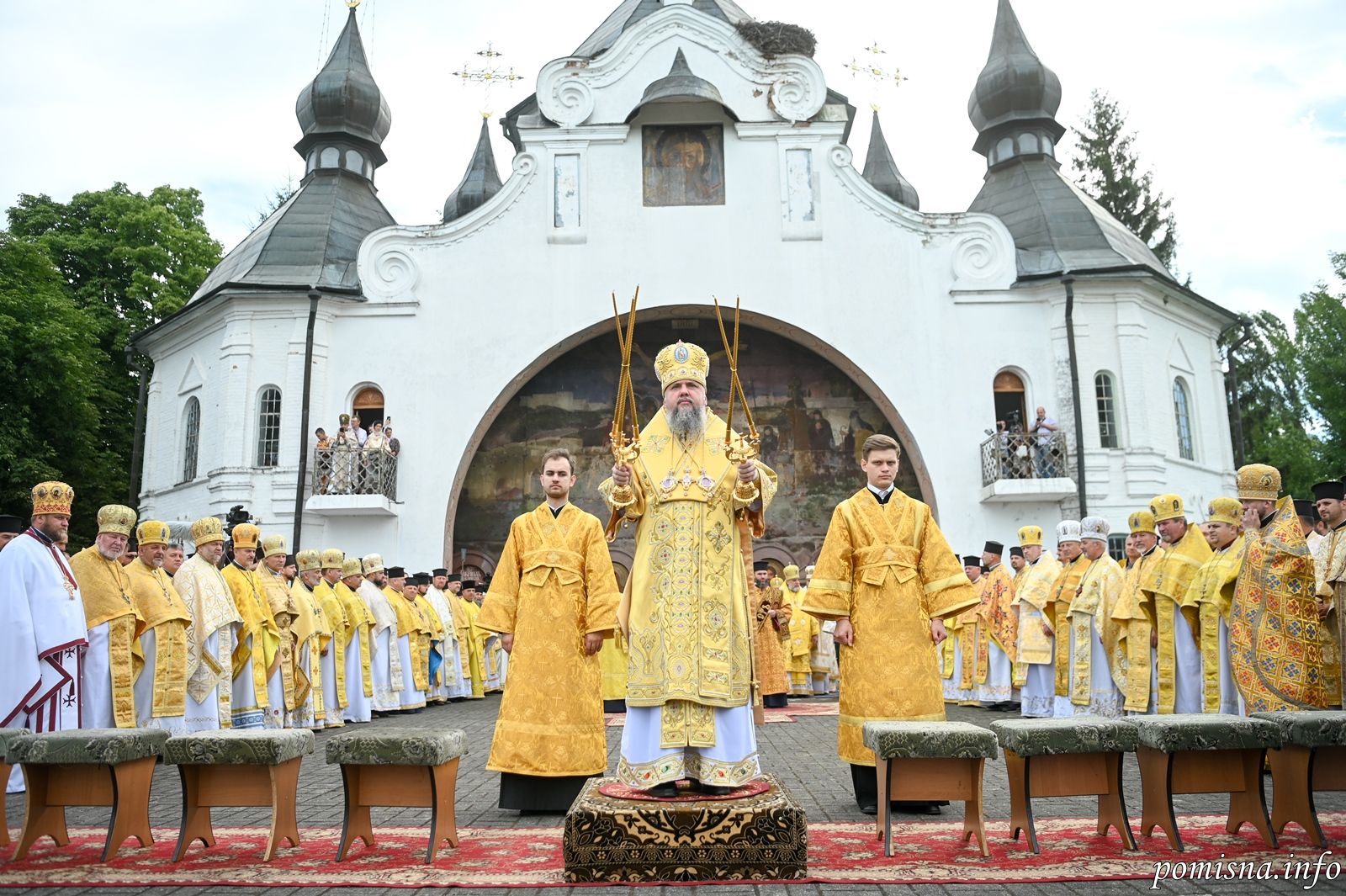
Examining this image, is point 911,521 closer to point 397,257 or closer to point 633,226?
point 633,226

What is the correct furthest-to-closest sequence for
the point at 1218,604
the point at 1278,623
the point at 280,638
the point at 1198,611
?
the point at 280,638
the point at 1198,611
the point at 1218,604
the point at 1278,623

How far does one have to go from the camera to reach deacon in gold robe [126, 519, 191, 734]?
7887 millimetres

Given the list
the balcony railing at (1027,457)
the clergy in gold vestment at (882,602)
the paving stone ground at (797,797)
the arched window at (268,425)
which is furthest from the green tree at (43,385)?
the clergy in gold vestment at (882,602)

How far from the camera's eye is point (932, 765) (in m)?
4.95

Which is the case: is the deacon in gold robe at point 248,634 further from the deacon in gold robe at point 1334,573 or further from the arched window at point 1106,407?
the arched window at point 1106,407

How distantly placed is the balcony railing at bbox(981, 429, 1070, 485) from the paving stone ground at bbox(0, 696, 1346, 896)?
7729 mm

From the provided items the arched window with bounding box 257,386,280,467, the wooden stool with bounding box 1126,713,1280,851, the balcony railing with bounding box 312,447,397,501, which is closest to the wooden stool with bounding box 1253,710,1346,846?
the wooden stool with bounding box 1126,713,1280,851

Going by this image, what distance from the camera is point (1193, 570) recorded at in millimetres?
7723

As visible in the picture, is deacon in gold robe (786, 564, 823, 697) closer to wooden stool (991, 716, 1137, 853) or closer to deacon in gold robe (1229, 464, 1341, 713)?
deacon in gold robe (1229, 464, 1341, 713)

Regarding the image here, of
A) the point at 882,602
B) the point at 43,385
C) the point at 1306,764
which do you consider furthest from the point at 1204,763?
the point at 43,385

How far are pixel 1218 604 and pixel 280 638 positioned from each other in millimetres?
8528

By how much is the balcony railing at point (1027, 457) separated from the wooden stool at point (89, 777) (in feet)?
53.0

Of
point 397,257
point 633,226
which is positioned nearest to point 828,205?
point 633,226

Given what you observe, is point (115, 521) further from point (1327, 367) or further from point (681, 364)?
point (1327, 367)
